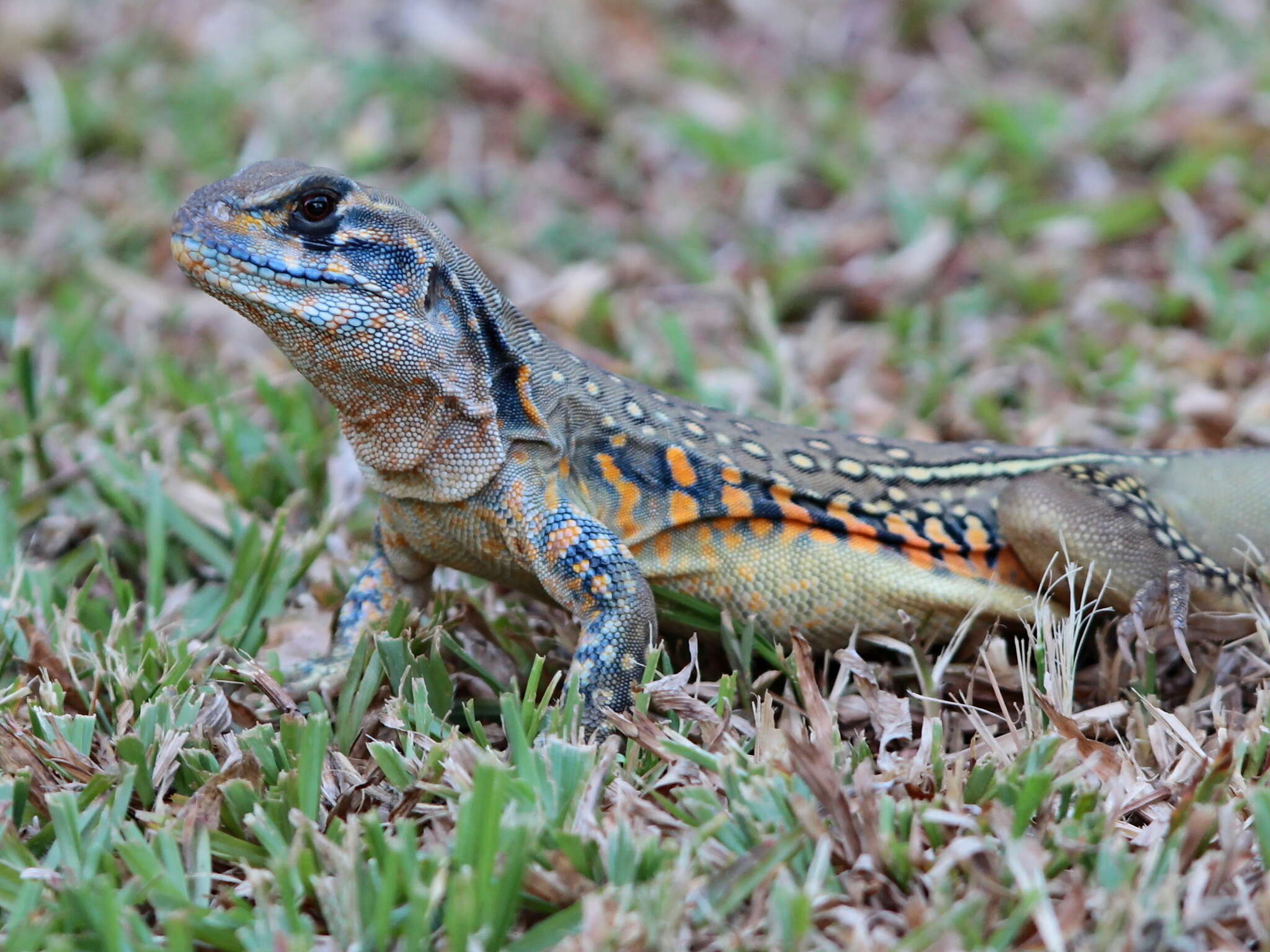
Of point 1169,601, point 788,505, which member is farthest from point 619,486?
point 1169,601

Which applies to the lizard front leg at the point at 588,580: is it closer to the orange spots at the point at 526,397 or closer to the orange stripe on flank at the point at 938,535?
the orange spots at the point at 526,397

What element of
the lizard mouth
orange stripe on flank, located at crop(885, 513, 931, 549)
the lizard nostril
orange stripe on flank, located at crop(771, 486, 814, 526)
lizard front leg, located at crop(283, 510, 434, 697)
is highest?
the lizard nostril

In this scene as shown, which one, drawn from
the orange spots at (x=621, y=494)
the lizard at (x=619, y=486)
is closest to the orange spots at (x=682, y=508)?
the lizard at (x=619, y=486)

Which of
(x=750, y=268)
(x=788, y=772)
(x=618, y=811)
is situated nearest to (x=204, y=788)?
(x=618, y=811)

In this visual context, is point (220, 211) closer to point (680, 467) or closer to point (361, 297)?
point (361, 297)

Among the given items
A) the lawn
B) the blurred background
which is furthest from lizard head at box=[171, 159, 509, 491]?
the blurred background

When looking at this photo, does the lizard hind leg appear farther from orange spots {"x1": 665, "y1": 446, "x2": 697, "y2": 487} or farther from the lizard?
orange spots {"x1": 665, "y1": 446, "x2": 697, "y2": 487}

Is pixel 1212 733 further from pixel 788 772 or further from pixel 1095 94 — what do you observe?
pixel 1095 94
